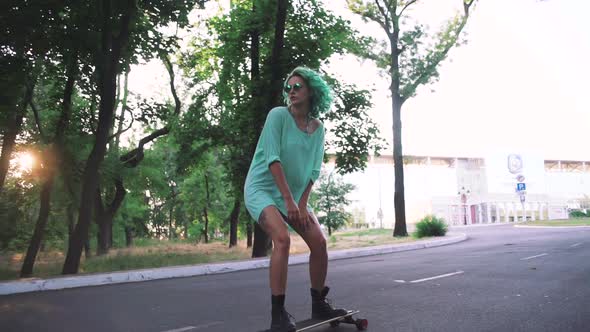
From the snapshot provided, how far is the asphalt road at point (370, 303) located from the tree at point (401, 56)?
15.3m

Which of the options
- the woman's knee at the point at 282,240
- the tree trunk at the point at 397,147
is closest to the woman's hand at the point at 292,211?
the woman's knee at the point at 282,240

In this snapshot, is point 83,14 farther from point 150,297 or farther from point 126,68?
point 150,297

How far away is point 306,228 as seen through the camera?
133 inches

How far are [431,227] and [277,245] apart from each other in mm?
19855

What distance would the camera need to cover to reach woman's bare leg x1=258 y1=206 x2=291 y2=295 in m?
3.18

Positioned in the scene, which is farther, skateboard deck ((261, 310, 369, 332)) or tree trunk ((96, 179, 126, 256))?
tree trunk ((96, 179, 126, 256))

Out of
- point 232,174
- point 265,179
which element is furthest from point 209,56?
point 265,179

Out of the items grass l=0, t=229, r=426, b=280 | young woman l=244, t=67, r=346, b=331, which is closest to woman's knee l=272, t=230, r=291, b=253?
young woman l=244, t=67, r=346, b=331

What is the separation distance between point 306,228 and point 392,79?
21.8 meters

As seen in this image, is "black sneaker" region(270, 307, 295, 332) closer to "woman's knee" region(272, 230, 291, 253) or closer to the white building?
"woman's knee" region(272, 230, 291, 253)

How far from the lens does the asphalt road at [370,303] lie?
4027 mm

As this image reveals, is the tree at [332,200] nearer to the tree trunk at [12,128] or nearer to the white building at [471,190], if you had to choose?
the white building at [471,190]

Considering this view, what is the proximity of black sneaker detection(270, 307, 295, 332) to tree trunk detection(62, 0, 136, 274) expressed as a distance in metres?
9.77

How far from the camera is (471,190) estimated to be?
2894 inches
